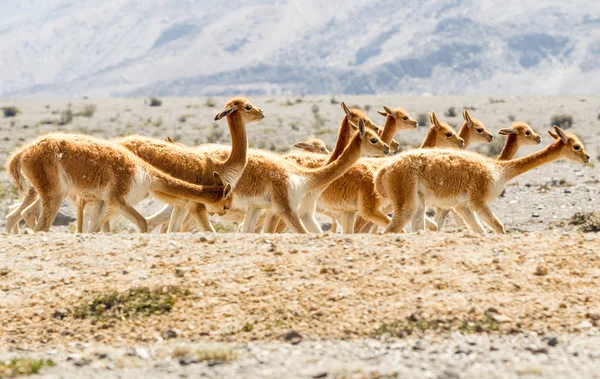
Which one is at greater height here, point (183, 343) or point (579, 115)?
point (183, 343)

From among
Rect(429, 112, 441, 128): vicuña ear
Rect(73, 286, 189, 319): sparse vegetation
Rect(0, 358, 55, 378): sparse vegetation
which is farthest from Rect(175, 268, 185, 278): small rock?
Rect(429, 112, 441, 128): vicuña ear

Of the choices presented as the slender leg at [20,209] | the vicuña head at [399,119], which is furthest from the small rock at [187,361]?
the vicuña head at [399,119]

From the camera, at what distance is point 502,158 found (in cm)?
1672

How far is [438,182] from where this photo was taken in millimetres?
14117

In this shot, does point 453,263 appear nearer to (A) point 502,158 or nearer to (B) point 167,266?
(B) point 167,266

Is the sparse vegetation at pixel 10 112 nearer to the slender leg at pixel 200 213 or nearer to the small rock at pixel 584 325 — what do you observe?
the slender leg at pixel 200 213

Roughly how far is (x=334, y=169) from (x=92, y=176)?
3164mm

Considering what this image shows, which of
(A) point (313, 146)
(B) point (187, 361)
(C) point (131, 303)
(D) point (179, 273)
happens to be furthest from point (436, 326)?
(A) point (313, 146)

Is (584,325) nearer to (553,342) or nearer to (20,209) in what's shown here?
(553,342)

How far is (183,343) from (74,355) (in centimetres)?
85

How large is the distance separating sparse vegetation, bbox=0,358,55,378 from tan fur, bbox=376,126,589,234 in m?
6.54

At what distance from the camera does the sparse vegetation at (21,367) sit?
8.09m

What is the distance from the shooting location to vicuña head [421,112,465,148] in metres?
17.5

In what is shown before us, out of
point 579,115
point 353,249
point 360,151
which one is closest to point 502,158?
point 360,151
